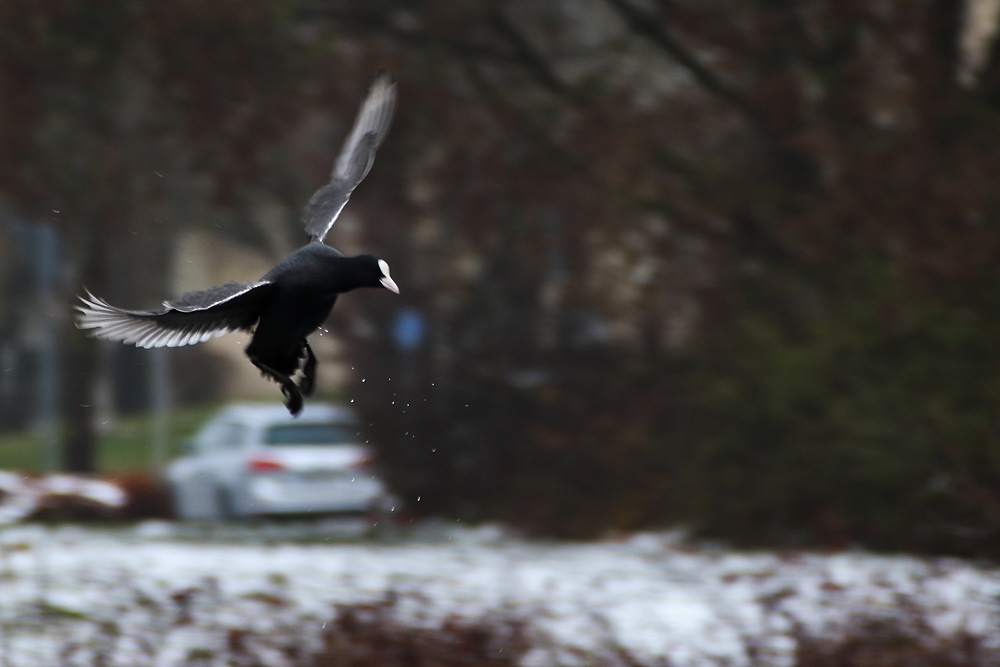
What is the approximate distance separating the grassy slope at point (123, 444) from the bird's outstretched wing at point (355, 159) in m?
15.3

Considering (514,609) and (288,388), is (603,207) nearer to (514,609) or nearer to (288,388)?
(514,609)

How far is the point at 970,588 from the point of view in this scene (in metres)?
5.81

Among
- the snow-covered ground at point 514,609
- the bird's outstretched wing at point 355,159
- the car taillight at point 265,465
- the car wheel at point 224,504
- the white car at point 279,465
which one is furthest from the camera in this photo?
the car wheel at point 224,504

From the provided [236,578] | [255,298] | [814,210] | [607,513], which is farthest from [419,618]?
[607,513]

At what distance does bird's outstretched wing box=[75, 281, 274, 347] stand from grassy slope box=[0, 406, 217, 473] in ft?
52.3

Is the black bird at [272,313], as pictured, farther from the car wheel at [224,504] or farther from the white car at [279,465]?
the car wheel at [224,504]

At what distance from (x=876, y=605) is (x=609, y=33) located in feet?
26.3

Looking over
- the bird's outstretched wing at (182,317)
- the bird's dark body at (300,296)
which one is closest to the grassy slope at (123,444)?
the bird's outstretched wing at (182,317)

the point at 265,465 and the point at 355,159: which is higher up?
the point at 355,159

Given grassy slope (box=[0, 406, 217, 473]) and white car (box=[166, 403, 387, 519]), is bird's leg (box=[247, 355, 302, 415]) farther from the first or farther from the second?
grassy slope (box=[0, 406, 217, 473])

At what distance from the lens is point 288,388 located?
2773mm

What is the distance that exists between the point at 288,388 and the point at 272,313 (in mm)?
204

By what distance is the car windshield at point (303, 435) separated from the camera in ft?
42.1

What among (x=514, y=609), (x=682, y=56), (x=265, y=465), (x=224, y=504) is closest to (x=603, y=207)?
(x=682, y=56)
